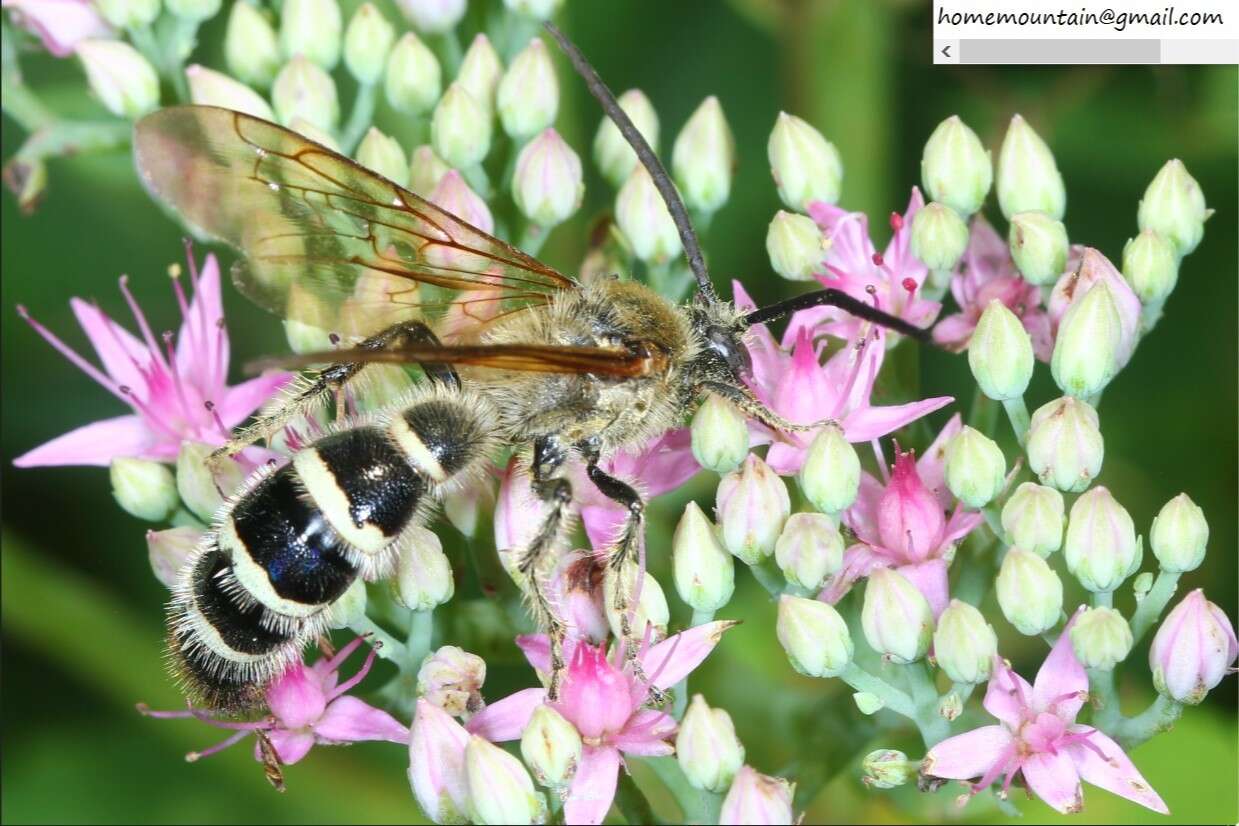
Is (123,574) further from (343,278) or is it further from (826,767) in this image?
(826,767)

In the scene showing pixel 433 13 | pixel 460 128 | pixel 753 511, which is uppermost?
pixel 433 13

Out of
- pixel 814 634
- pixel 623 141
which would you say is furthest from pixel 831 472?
pixel 623 141

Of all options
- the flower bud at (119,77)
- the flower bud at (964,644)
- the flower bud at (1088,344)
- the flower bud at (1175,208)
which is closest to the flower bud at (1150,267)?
the flower bud at (1175,208)

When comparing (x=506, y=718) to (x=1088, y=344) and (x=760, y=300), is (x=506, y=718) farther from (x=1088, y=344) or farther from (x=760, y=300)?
(x=760, y=300)

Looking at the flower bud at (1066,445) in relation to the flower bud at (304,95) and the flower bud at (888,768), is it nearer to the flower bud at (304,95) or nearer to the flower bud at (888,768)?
the flower bud at (888,768)

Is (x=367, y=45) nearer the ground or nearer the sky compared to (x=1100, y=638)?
nearer the sky

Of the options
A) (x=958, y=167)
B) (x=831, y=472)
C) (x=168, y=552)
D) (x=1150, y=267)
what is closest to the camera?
(x=831, y=472)

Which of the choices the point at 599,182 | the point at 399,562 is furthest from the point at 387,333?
the point at 599,182

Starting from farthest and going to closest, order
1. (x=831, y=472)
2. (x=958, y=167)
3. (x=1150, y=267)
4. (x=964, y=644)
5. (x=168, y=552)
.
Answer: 1. (x=958, y=167)
2. (x=1150, y=267)
3. (x=168, y=552)
4. (x=831, y=472)
5. (x=964, y=644)
